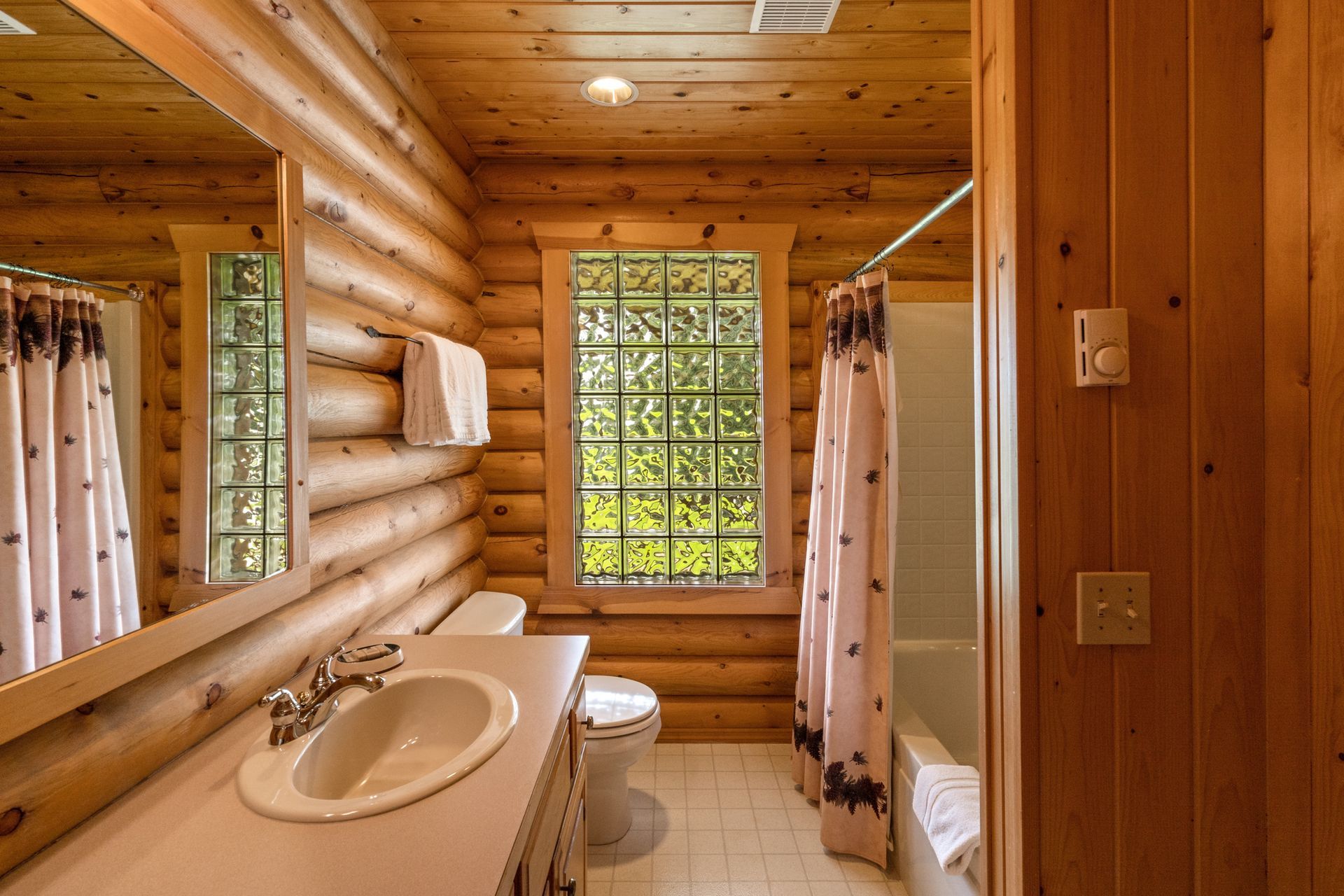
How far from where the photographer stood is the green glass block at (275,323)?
1.30 metres

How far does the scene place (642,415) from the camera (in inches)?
111

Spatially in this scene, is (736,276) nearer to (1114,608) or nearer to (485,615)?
(485,615)

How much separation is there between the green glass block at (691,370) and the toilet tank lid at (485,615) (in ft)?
3.78

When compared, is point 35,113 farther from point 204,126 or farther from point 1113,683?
point 1113,683

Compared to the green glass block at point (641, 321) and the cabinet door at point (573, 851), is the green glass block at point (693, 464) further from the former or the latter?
the cabinet door at point (573, 851)

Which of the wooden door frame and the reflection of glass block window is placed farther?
the reflection of glass block window

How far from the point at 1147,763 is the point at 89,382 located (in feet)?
5.63

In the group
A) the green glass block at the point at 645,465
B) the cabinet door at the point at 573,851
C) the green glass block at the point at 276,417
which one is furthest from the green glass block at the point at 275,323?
the green glass block at the point at 645,465

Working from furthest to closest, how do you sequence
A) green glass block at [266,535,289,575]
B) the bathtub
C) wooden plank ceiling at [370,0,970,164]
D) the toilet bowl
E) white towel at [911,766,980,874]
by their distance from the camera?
1. the bathtub
2. the toilet bowl
3. wooden plank ceiling at [370,0,970,164]
4. white towel at [911,766,980,874]
5. green glass block at [266,535,289,575]

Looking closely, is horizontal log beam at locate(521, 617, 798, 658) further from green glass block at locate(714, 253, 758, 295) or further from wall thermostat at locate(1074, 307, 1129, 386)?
wall thermostat at locate(1074, 307, 1129, 386)

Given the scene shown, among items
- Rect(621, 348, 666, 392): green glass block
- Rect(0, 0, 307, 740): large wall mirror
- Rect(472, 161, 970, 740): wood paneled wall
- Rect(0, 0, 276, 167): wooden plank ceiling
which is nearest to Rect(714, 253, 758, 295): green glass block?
Rect(472, 161, 970, 740): wood paneled wall

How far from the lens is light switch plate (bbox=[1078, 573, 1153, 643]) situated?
1011 mm

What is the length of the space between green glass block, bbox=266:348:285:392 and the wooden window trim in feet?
4.71

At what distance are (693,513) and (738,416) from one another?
1.60ft
